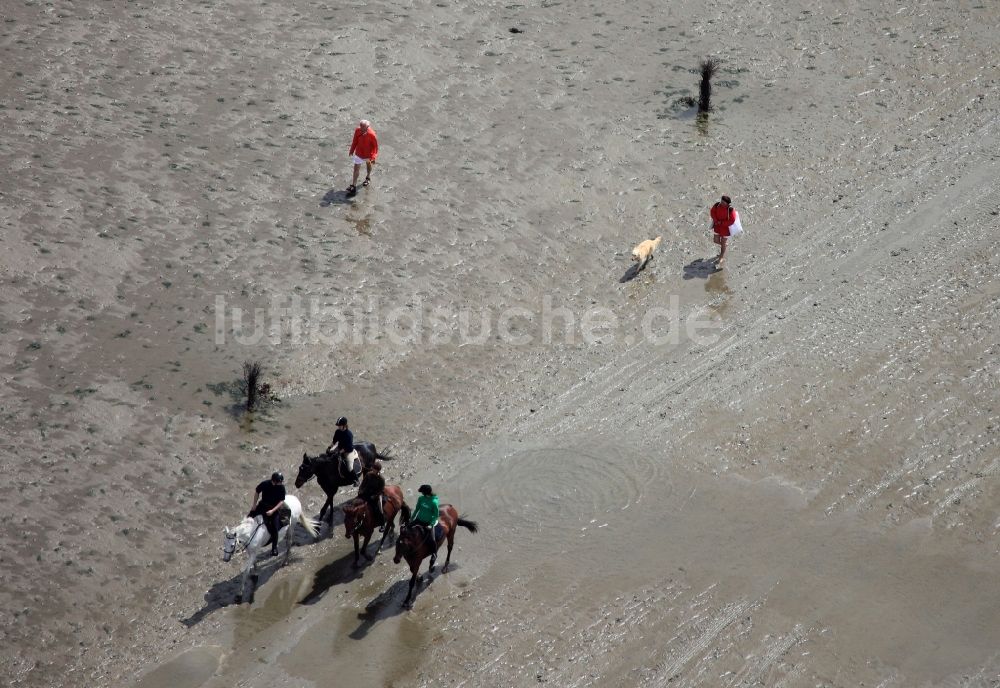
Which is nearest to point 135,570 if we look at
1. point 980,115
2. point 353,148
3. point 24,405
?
point 24,405

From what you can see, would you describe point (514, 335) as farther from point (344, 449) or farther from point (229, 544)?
point (229, 544)

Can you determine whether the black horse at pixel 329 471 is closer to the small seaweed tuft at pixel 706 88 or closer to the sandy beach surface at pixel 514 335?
the sandy beach surface at pixel 514 335

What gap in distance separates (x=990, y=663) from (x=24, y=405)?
13616mm

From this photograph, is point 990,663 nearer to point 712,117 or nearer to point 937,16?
point 712,117

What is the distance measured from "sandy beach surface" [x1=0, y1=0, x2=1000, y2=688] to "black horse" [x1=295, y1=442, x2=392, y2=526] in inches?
23.3

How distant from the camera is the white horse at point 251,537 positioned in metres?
16.1

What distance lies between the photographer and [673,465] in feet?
64.3

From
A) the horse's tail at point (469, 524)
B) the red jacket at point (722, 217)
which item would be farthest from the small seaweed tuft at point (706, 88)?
the horse's tail at point (469, 524)

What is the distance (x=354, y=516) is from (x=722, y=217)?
1030 centimetres

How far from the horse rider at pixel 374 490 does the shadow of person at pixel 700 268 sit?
899cm

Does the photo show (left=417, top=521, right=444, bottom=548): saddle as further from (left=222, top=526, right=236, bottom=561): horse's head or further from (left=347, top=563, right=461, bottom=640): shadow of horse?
(left=222, top=526, right=236, bottom=561): horse's head

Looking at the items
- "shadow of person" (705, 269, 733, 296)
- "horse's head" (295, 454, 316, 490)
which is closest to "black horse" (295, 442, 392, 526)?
"horse's head" (295, 454, 316, 490)

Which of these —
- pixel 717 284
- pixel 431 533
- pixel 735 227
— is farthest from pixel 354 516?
pixel 735 227

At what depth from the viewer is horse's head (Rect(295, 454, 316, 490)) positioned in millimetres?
17484
